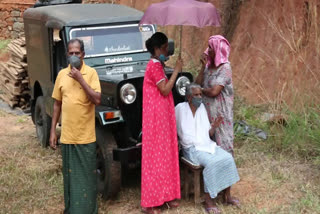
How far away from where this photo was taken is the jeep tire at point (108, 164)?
4398 mm

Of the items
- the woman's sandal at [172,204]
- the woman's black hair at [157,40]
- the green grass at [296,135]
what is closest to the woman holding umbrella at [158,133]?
the woman's black hair at [157,40]

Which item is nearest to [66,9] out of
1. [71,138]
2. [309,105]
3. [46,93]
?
[46,93]

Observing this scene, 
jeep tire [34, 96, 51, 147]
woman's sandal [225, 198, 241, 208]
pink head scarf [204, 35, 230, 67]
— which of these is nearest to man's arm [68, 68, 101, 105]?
pink head scarf [204, 35, 230, 67]

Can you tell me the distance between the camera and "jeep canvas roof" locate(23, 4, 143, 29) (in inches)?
205

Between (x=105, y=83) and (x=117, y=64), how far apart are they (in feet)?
2.04

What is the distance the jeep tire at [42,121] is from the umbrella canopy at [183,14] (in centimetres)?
309

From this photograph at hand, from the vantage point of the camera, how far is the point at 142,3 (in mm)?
12547

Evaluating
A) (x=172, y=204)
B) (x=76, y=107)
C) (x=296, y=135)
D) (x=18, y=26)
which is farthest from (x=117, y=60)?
(x=18, y=26)

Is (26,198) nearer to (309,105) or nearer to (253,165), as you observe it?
(253,165)

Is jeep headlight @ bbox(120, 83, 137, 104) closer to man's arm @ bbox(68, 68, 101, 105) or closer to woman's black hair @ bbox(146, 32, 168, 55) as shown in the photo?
woman's black hair @ bbox(146, 32, 168, 55)

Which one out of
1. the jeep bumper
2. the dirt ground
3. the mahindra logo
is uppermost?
the mahindra logo

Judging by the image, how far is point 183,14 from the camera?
12.3 ft

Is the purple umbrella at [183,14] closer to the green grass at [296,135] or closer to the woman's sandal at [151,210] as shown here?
the woman's sandal at [151,210]

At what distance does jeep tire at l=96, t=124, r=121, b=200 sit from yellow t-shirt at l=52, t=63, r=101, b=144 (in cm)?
55
